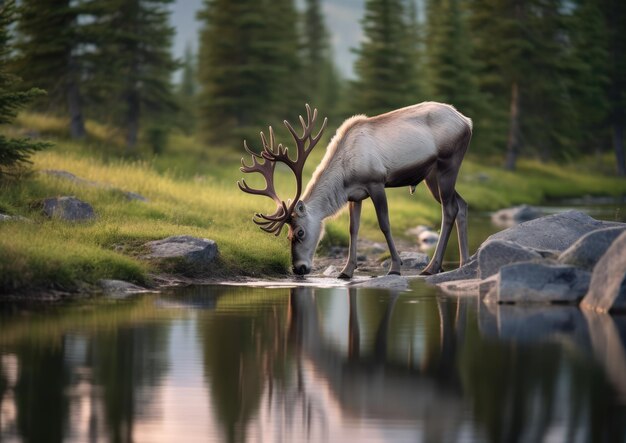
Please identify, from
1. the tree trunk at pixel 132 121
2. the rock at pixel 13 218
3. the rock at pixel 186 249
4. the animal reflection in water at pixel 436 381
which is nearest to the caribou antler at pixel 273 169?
the rock at pixel 186 249

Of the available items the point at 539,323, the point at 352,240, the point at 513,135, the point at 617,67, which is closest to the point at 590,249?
the point at 539,323

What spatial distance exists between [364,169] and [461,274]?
2.02m

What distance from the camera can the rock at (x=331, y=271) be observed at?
Answer: 16.7 m

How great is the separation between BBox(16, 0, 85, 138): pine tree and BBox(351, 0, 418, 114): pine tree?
828 inches

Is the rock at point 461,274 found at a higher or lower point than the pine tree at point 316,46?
lower

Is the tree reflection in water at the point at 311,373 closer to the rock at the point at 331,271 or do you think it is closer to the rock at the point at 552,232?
the rock at the point at 552,232

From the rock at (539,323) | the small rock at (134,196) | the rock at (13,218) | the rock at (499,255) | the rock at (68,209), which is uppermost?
the small rock at (134,196)

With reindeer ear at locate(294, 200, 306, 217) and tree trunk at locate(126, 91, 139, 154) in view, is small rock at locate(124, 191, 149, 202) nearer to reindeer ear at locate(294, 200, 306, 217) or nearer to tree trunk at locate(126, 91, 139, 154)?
reindeer ear at locate(294, 200, 306, 217)

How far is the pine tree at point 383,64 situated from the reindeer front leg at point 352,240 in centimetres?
3745

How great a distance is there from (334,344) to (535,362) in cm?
196

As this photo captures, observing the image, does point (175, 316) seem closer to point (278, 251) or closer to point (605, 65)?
point (278, 251)

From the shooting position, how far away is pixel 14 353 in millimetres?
8758

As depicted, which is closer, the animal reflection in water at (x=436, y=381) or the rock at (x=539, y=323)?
the animal reflection in water at (x=436, y=381)

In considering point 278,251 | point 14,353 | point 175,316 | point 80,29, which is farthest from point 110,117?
point 14,353
